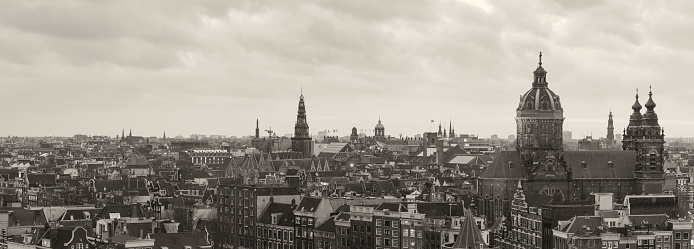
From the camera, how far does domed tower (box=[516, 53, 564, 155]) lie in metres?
155

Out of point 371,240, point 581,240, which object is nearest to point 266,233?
point 371,240

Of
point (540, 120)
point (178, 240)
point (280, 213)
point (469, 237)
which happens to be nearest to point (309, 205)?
point (280, 213)

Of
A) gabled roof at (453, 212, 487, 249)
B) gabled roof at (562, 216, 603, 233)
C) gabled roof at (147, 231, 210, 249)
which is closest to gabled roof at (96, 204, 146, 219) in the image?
gabled roof at (147, 231, 210, 249)

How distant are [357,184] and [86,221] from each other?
5800 centimetres

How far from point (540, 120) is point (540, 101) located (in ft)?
8.83

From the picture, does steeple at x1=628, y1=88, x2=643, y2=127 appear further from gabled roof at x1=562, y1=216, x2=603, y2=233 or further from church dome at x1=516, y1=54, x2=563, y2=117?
gabled roof at x1=562, y1=216, x2=603, y2=233

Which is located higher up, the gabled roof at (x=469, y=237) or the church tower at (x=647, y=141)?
the church tower at (x=647, y=141)

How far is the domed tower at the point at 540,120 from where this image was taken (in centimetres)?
15525

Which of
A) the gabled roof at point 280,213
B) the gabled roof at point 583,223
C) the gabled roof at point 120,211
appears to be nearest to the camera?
the gabled roof at point 583,223

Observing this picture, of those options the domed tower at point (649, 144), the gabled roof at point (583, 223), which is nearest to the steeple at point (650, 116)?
the domed tower at point (649, 144)

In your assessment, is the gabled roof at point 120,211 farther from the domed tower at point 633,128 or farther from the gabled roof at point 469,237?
the domed tower at point 633,128

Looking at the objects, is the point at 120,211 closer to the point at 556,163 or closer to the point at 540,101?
the point at 556,163

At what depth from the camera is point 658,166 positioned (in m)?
153

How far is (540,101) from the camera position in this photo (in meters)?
156
